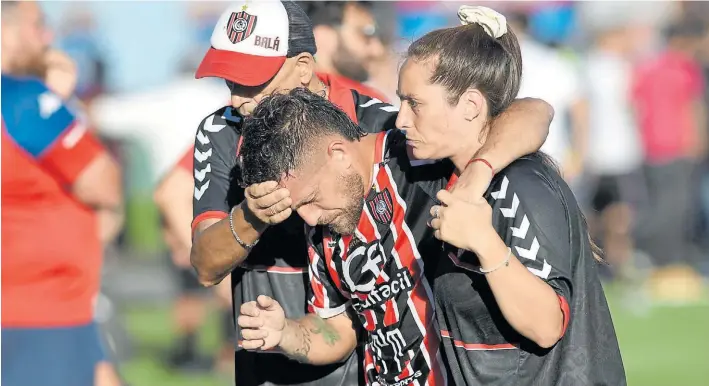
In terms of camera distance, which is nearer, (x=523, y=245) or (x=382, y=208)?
(x=523, y=245)

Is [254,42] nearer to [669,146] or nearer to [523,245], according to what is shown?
[523,245]

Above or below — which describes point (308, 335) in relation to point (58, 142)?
below

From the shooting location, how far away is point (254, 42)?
4.16 m

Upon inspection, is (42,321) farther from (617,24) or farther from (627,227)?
(617,24)

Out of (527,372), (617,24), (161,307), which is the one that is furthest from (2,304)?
(617,24)

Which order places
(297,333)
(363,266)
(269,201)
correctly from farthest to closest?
(297,333) < (363,266) < (269,201)

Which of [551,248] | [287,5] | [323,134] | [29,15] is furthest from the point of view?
[29,15]

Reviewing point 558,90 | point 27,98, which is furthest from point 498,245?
point 558,90

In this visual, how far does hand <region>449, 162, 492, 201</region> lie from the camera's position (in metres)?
3.24

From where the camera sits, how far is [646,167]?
14688mm

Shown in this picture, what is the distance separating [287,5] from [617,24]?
42.9 feet

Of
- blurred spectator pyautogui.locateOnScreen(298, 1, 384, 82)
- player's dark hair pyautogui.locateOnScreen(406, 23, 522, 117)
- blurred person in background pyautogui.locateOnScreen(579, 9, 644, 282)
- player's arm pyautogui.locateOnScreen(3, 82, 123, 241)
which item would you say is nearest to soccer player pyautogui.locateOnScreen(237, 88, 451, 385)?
player's dark hair pyautogui.locateOnScreen(406, 23, 522, 117)

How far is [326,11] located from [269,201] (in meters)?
2.78

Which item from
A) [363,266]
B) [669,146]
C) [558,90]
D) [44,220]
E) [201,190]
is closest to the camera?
[363,266]
